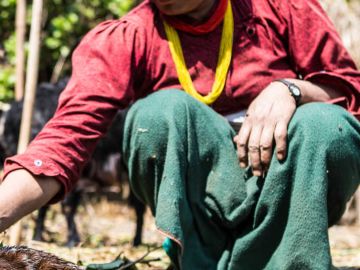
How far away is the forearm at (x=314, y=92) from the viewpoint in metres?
2.85

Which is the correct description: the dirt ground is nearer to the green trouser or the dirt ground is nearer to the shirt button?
the green trouser

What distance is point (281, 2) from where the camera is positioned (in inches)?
121

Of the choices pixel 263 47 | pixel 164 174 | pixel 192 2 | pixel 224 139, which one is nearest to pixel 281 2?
pixel 263 47

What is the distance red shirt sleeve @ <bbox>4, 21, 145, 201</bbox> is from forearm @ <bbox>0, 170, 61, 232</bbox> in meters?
0.03

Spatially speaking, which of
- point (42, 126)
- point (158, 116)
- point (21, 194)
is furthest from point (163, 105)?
point (42, 126)

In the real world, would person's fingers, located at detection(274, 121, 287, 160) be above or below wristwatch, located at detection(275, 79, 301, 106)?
below

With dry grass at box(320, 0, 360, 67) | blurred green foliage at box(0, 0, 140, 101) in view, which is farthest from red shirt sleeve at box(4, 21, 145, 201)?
dry grass at box(320, 0, 360, 67)

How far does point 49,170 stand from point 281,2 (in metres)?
1.15

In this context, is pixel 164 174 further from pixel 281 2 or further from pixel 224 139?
pixel 281 2

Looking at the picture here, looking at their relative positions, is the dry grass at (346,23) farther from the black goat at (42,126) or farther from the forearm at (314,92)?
the forearm at (314,92)

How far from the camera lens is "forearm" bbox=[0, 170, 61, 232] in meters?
2.46

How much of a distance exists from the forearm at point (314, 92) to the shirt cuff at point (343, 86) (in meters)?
0.02

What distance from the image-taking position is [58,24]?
760 cm

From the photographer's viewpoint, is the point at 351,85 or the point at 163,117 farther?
the point at 351,85
